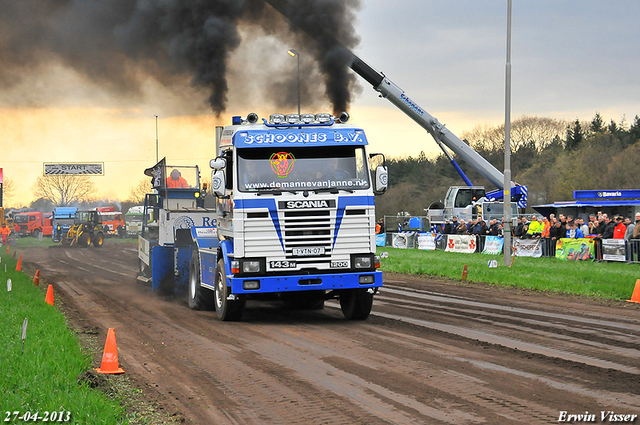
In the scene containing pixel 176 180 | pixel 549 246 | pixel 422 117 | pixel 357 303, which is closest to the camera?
pixel 357 303

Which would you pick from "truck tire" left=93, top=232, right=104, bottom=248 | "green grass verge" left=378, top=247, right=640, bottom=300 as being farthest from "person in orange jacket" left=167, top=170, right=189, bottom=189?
"truck tire" left=93, top=232, right=104, bottom=248

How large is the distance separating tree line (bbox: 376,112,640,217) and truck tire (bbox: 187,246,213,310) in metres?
49.1

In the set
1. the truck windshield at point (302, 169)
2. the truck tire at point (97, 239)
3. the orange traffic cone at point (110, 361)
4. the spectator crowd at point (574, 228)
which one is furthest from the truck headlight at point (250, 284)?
the truck tire at point (97, 239)

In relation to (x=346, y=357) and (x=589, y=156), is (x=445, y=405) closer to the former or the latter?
(x=346, y=357)

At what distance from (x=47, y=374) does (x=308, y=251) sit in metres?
5.11

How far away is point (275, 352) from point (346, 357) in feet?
3.49

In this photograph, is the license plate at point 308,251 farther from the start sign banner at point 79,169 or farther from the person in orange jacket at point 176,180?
the start sign banner at point 79,169

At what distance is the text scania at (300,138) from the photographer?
39.5 feet

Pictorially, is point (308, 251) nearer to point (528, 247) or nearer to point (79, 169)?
point (528, 247)

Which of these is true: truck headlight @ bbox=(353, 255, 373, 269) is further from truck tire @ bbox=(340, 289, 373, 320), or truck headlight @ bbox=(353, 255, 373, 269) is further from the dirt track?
the dirt track

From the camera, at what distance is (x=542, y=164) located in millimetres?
72750

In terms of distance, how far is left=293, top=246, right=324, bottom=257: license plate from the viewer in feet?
38.3

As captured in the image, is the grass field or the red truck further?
the red truck

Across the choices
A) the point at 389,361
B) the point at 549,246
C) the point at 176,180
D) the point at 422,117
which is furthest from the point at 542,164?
the point at 389,361
